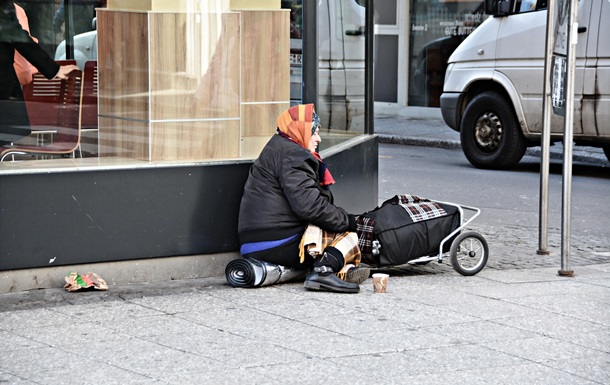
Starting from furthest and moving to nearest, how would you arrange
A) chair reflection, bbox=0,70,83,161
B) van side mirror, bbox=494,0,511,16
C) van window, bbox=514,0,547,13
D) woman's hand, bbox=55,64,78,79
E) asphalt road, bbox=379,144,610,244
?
1. van side mirror, bbox=494,0,511,16
2. van window, bbox=514,0,547,13
3. asphalt road, bbox=379,144,610,244
4. woman's hand, bbox=55,64,78,79
5. chair reflection, bbox=0,70,83,161

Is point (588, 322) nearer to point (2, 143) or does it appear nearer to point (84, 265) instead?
point (84, 265)

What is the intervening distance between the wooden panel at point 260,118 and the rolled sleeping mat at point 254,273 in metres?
0.98

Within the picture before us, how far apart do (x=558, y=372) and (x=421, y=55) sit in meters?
14.6

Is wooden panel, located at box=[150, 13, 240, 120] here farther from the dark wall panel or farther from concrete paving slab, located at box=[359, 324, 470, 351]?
concrete paving slab, located at box=[359, 324, 470, 351]

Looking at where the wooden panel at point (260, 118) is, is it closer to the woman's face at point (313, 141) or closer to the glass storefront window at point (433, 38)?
the woman's face at point (313, 141)

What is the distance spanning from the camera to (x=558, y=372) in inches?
196

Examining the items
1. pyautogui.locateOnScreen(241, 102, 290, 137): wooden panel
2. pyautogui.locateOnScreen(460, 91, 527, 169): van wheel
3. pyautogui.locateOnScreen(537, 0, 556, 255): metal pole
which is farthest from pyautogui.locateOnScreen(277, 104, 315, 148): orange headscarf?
pyautogui.locateOnScreen(460, 91, 527, 169): van wheel

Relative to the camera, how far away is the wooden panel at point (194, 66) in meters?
6.88

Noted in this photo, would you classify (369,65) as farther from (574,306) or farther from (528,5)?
(528,5)

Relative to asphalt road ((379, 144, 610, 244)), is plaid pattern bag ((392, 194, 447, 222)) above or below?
above

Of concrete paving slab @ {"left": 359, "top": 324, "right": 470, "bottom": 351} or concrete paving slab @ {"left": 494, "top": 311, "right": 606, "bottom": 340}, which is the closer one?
concrete paving slab @ {"left": 359, "top": 324, "right": 470, "bottom": 351}

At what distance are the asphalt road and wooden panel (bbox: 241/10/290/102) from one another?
8.60ft

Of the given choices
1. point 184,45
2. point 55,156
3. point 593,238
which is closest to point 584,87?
point 593,238

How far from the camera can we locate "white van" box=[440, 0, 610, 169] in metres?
11.9
